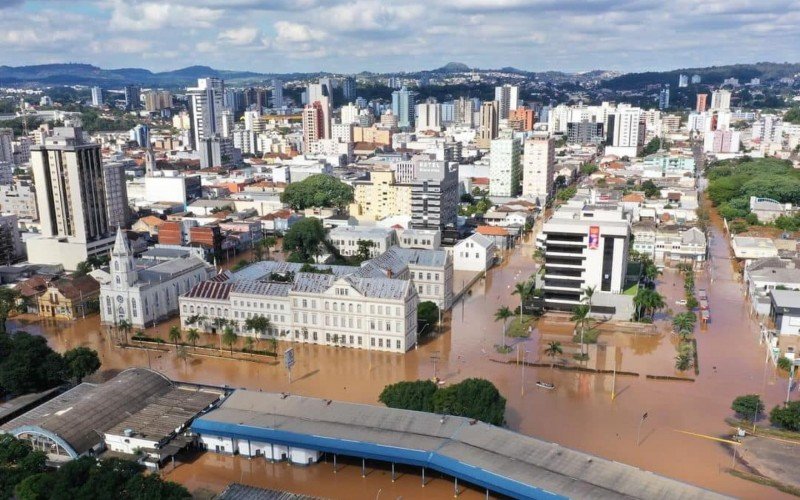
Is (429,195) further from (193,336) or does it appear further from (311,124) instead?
(311,124)

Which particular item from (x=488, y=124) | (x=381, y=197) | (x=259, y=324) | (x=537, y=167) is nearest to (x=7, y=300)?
(x=259, y=324)

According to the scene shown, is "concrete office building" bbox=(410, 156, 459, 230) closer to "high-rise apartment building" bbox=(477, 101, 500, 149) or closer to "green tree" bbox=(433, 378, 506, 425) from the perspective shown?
"green tree" bbox=(433, 378, 506, 425)

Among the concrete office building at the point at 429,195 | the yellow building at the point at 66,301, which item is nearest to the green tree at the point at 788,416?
the concrete office building at the point at 429,195

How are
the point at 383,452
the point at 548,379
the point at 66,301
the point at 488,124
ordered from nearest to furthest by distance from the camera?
the point at 383,452 < the point at 548,379 < the point at 66,301 < the point at 488,124

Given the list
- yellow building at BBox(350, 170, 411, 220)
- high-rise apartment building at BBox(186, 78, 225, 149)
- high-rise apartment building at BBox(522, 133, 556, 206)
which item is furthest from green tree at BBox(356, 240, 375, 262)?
high-rise apartment building at BBox(186, 78, 225, 149)

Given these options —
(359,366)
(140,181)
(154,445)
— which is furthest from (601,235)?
(140,181)

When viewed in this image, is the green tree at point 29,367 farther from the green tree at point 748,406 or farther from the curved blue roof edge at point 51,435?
the green tree at point 748,406

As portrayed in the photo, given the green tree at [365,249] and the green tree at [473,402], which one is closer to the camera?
the green tree at [473,402]
